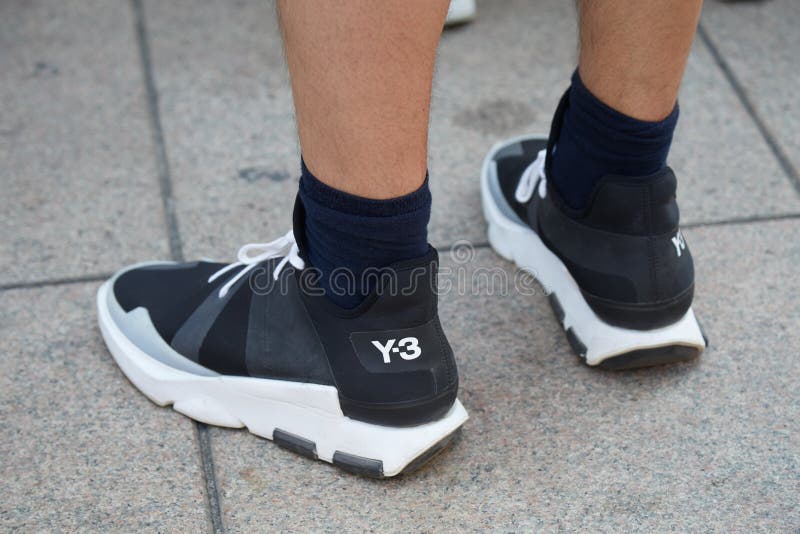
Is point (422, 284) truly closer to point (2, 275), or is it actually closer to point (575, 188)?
point (575, 188)

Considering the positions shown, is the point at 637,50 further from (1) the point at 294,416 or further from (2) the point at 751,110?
(2) the point at 751,110

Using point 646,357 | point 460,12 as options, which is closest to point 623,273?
point 646,357

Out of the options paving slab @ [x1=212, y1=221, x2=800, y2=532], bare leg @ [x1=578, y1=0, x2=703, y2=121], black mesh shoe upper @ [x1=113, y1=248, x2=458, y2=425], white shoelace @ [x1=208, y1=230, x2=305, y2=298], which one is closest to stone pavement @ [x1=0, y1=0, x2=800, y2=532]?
paving slab @ [x1=212, y1=221, x2=800, y2=532]

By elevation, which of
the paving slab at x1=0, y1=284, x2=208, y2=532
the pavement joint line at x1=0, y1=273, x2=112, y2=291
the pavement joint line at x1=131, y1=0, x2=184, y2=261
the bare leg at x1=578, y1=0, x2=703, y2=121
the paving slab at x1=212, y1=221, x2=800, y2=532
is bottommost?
the paving slab at x1=212, y1=221, x2=800, y2=532

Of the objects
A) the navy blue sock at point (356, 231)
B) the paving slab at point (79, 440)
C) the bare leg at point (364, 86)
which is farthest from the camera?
the paving slab at point (79, 440)

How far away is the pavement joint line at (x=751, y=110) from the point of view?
7.04 ft

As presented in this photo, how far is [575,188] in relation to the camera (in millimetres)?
1643

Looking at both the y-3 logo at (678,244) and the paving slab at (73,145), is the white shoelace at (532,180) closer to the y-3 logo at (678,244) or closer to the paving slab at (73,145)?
the y-3 logo at (678,244)

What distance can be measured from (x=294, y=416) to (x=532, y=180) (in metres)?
0.69

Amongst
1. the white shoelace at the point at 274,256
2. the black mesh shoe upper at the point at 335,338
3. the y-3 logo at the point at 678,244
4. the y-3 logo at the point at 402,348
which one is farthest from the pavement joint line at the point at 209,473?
the y-3 logo at the point at 678,244

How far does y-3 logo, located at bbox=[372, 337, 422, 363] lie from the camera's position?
1.39 m

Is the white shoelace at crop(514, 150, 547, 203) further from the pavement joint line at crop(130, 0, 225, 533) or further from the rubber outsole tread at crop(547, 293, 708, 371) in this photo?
the pavement joint line at crop(130, 0, 225, 533)

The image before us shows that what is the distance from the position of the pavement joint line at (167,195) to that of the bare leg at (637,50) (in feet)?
2.89

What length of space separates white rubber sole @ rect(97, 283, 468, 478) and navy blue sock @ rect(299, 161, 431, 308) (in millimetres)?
191
